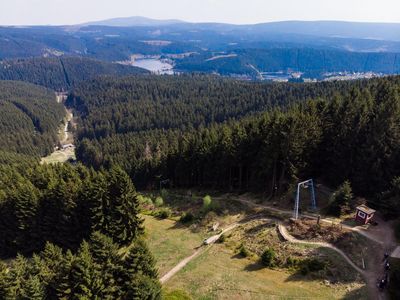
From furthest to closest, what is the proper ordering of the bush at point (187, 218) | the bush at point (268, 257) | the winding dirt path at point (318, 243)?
the bush at point (187, 218) < the bush at point (268, 257) < the winding dirt path at point (318, 243)

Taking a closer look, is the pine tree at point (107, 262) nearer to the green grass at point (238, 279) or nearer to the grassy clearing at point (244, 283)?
the green grass at point (238, 279)

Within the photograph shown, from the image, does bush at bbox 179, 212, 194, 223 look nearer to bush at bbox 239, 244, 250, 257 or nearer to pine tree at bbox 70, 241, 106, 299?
bush at bbox 239, 244, 250, 257

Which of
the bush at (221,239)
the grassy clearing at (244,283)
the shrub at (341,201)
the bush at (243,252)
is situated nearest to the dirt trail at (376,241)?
the grassy clearing at (244,283)

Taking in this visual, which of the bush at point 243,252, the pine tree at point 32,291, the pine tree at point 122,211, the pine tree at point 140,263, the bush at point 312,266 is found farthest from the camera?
the pine tree at point 122,211

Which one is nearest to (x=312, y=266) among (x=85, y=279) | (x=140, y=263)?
(x=140, y=263)

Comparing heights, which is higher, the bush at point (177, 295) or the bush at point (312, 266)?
the bush at point (312, 266)

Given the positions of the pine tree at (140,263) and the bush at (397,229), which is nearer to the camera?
the pine tree at (140,263)

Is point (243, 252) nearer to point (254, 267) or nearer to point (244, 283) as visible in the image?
point (254, 267)
